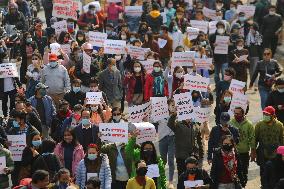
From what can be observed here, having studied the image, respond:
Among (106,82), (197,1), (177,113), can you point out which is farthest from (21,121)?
(197,1)

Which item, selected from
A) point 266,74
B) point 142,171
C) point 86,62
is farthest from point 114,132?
point 266,74

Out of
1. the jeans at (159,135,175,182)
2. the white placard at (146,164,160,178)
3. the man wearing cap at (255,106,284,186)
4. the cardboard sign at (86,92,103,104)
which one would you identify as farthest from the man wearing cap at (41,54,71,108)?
the white placard at (146,164,160,178)

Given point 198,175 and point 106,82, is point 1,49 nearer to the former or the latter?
point 106,82

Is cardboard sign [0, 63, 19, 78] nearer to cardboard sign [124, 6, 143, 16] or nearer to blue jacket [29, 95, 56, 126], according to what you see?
blue jacket [29, 95, 56, 126]

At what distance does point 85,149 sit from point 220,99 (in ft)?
13.0

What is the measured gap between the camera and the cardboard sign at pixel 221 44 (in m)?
25.5

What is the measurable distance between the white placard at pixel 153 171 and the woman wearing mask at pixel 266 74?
666 centimetres

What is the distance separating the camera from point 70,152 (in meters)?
16.1

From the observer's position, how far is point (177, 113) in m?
17.5

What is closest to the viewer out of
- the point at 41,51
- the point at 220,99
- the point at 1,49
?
the point at 220,99

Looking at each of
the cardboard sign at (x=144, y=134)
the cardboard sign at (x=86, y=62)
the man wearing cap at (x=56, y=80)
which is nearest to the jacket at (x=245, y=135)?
the cardboard sign at (x=144, y=134)

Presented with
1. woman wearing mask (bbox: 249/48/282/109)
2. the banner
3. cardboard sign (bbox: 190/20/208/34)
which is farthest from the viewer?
cardboard sign (bbox: 190/20/208/34)

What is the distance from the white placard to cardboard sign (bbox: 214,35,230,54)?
33.2 ft

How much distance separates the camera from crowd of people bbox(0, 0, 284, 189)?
15727 millimetres
